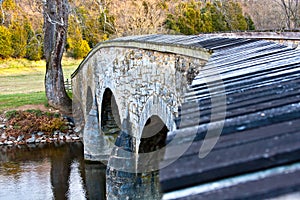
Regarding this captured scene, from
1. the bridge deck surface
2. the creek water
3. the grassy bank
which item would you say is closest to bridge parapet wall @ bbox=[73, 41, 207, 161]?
the creek water

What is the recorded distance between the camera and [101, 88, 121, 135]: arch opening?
1322cm

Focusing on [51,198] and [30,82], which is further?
[30,82]

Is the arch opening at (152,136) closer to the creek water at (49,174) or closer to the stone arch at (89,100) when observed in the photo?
the creek water at (49,174)

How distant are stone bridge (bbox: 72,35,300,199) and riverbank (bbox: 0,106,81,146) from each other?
6.45ft

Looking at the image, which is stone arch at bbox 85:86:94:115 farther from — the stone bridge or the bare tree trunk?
the bare tree trunk

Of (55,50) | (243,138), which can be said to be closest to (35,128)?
(55,50)

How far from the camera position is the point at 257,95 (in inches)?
71.1

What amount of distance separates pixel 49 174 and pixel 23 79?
62.4 feet

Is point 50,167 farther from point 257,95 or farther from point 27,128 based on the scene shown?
point 257,95

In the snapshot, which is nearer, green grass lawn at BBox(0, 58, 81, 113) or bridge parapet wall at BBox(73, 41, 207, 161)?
bridge parapet wall at BBox(73, 41, 207, 161)

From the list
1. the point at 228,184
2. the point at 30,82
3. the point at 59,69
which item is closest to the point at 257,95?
the point at 228,184

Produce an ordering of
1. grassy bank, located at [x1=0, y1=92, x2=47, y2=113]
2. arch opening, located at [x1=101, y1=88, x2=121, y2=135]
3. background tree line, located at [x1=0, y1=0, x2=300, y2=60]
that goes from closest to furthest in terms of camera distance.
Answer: arch opening, located at [x1=101, y1=88, x2=121, y2=135] < grassy bank, located at [x1=0, y1=92, x2=47, y2=113] < background tree line, located at [x1=0, y1=0, x2=300, y2=60]

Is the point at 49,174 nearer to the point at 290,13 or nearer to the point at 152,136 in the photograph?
the point at 152,136

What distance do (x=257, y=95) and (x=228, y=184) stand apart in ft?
2.81
